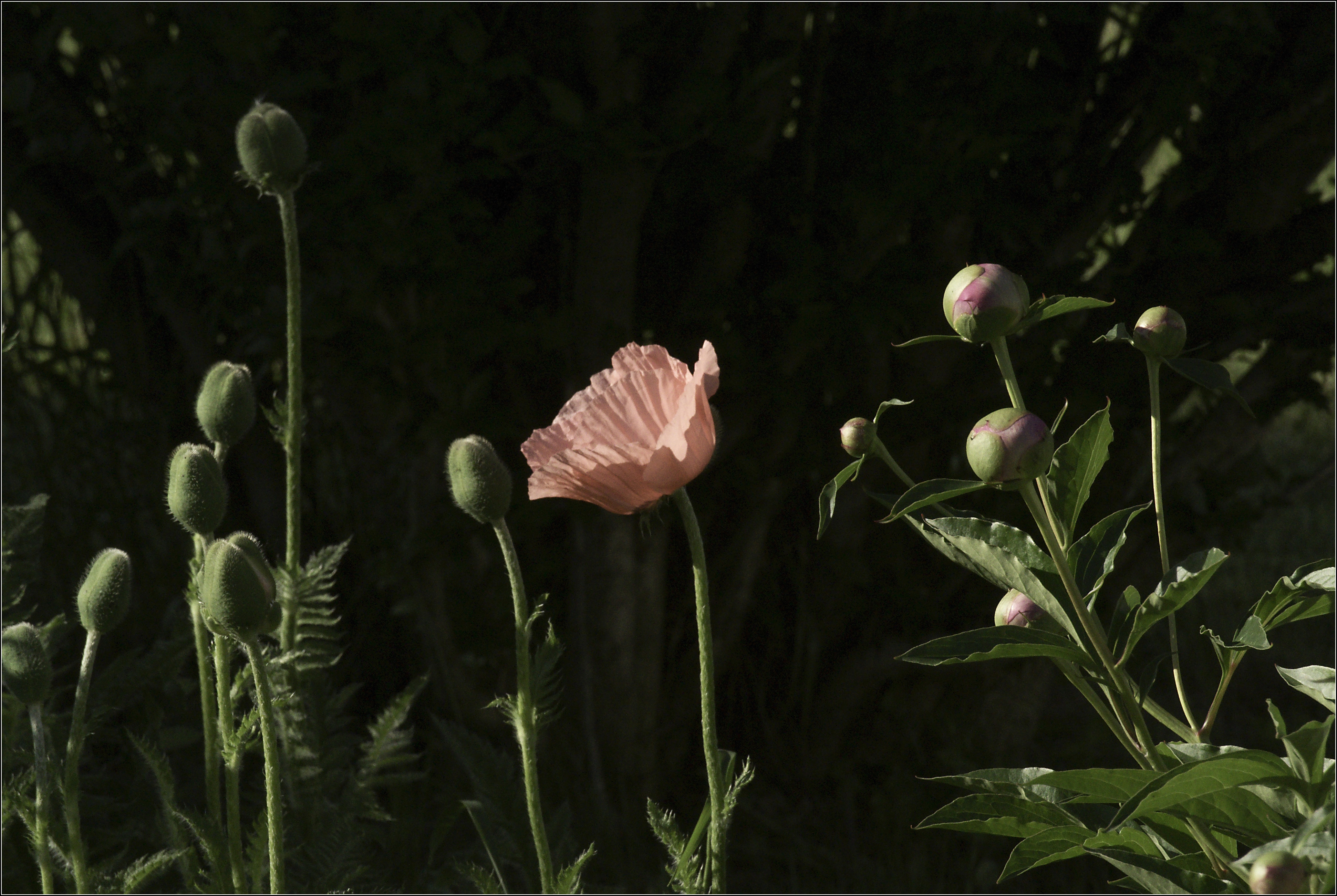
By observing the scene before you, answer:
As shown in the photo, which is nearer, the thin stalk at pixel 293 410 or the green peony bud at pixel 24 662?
the green peony bud at pixel 24 662

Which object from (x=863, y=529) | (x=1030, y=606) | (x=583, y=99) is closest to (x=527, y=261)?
(x=583, y=99)

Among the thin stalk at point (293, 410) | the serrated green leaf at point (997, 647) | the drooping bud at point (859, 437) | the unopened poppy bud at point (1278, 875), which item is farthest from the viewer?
the thin stalk at point (293, 410)

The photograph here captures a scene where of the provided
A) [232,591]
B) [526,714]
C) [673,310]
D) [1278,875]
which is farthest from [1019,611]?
[673,310]

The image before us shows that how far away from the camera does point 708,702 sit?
0.68 metres

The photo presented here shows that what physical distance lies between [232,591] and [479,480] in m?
0.18

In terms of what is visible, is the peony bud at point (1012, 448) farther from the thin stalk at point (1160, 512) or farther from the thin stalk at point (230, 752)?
the thin stalk at point (230, 752)

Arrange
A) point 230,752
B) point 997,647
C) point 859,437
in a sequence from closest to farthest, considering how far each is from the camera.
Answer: point 997,647
point 859,437
point 230,752

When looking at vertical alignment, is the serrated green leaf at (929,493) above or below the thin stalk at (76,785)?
above

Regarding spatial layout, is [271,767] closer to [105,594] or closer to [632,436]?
[105,594]

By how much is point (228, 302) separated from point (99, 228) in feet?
1.02

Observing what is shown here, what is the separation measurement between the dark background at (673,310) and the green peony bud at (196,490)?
0.66 m

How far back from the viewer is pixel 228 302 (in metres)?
1.93

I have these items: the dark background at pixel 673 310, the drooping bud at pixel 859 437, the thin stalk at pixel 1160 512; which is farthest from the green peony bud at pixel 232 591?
the dark background at pixel 673 310

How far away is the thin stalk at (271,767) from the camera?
28.9 inches
